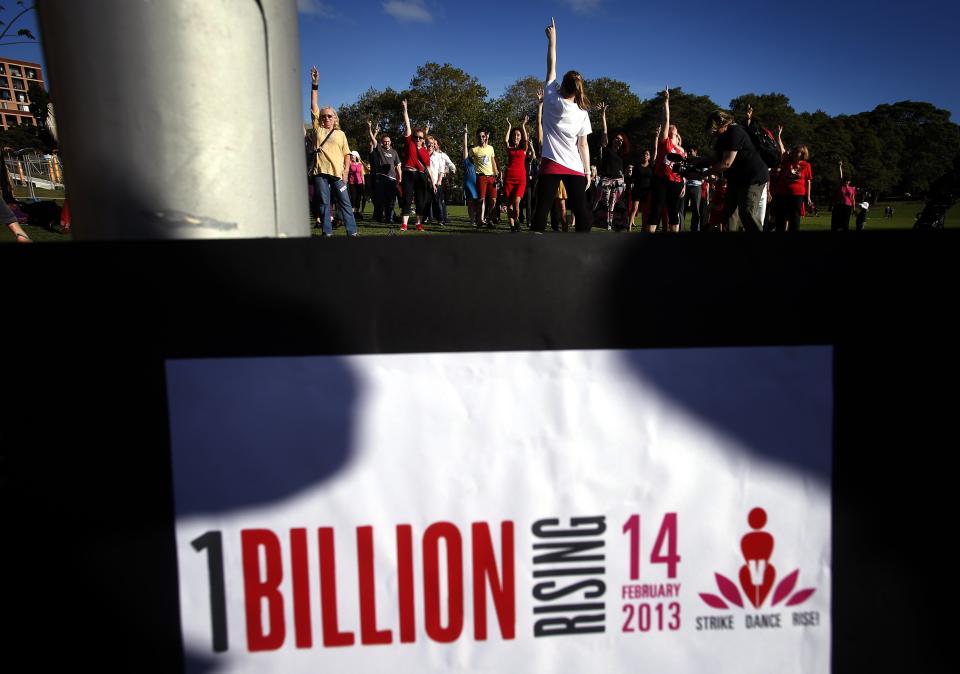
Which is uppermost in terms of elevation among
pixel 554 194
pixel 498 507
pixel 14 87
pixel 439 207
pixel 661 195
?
pixel 14 87

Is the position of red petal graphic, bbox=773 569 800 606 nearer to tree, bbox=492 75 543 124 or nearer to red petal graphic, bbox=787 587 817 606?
red petal graphic, bbox=787 587 817 606

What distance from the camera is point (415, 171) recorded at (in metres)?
13.6

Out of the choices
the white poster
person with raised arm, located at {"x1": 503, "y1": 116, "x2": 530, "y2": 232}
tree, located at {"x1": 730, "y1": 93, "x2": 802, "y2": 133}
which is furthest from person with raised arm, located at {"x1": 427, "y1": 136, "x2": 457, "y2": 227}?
tree, located at {"x1": 730, "y1": 93, "x2": 802, "y2": 133}

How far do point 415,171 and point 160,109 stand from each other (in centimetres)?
1249

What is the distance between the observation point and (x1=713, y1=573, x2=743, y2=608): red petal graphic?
1.23 metres

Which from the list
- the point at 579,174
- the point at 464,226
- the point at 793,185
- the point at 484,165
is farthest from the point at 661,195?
the point at 464,226

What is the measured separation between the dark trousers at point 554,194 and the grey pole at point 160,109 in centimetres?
546

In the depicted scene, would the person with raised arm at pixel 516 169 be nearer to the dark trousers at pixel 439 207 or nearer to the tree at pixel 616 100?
the dark trousers at pixel 439 207

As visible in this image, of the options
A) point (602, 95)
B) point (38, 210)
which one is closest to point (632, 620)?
point (38, 210)

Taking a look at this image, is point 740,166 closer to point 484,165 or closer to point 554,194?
point 554,194

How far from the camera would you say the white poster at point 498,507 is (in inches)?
45.9

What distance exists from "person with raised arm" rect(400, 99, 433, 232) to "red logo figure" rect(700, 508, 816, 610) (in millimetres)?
12238

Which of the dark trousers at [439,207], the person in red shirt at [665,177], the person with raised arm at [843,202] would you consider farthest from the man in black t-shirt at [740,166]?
the person with raised arm at [843,202]

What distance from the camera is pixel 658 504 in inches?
47.9
